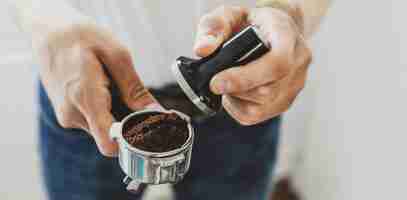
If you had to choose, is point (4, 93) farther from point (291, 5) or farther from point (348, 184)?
point (348, 184)

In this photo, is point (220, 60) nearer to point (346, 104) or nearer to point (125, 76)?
point (125, 76)

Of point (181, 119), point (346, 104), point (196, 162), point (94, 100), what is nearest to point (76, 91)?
point (94, 100)

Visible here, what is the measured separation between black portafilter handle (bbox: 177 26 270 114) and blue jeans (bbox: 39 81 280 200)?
0.22m

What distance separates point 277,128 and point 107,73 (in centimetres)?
33

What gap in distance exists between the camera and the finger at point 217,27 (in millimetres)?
529

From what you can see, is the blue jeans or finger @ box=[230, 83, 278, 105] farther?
the blue jeans

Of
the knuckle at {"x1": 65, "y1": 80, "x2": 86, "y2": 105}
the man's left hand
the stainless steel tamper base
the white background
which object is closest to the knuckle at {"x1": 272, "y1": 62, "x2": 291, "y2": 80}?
the man's left hand

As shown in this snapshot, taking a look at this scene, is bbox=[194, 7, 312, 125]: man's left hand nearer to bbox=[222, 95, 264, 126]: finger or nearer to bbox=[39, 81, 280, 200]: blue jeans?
bbox=[222, 95, 264, 126]: finger

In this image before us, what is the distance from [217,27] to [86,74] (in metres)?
0.15

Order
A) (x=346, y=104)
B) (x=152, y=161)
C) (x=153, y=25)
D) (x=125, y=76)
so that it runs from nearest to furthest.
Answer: (x=152, y=161) → (x=125, y=76) → (x=153, y=25) → (x=346, y=104)

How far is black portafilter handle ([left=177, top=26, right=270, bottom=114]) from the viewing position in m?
0.50

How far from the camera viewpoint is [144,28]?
0.72m

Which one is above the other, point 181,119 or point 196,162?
point 181,119

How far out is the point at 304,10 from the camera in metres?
0.67
